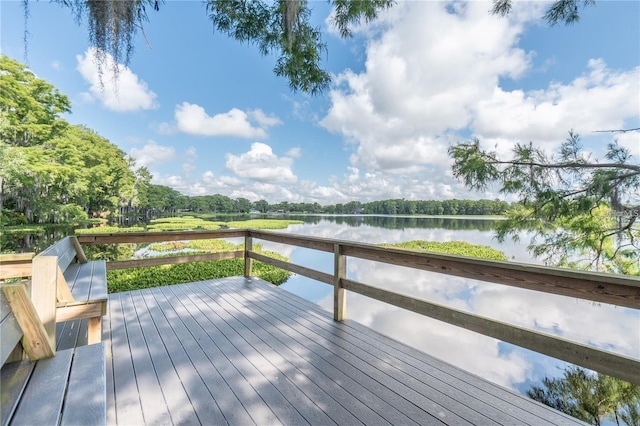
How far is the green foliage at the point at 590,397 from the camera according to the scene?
3066 millimetres

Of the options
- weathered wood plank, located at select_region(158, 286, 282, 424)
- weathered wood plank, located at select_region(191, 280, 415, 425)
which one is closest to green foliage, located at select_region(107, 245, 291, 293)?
weathered wood plank, located at select_region(158, 286, 282, 424)

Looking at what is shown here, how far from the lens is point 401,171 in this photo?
17516 millimetres

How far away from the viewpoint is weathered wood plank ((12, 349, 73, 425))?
0.92 meters

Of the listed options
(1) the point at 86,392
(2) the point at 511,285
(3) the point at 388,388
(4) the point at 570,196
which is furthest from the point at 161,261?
(4) the point at 570,196

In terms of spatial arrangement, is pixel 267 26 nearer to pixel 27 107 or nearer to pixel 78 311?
pixel 78 311

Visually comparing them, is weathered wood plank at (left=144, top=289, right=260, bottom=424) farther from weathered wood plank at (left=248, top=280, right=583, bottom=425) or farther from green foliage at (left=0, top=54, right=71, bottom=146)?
green foliage at (left=0, top=54, right=71, bottom=146)

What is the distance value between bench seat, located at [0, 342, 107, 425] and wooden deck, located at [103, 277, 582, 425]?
1.90ft

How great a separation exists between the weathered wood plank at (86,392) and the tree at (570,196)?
4507mm

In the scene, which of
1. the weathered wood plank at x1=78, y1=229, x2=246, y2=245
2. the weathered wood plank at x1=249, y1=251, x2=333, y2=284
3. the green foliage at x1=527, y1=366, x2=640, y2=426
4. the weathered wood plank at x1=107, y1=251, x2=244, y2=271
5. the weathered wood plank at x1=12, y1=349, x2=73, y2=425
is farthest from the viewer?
the weathered wood plank at x1=107, y1=251, x2=244, y2=271

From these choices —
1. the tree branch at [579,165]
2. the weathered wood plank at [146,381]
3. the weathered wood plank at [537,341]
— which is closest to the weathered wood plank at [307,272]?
the weathered wood plank at [537,341]

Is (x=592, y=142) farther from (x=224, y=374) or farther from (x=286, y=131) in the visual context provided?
(x=286, y=131)

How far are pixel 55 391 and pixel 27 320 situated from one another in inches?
13.8

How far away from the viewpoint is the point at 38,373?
1.17 m

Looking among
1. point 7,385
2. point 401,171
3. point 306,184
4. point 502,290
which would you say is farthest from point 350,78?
point 306,184
